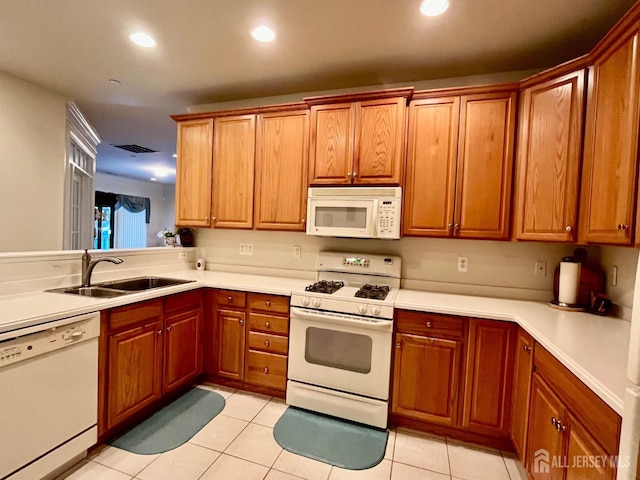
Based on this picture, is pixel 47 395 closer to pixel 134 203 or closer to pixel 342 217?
pixel 342 217

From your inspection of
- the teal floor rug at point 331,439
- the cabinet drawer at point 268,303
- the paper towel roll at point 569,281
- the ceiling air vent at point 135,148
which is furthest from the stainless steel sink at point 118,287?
the ceiling air vent at point 135,148

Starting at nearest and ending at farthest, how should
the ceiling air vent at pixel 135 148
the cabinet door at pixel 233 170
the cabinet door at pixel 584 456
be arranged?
the cabinet door at pixel 584 456 → the cabinet door at pixel 233 170 → the ceiling air vent at pixel 135 148

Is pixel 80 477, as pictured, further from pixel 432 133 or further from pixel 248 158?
pixel 432 133

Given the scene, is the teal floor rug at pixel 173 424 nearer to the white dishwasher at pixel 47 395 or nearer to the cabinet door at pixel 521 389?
the white dishwasher at pixel 47 395

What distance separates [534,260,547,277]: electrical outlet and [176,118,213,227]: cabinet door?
2819 mm

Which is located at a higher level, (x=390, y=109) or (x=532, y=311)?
(x=390, y=109)

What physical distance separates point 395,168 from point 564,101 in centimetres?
106

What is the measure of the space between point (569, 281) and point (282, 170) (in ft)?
7.37

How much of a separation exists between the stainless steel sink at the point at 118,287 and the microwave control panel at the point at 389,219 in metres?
1.64

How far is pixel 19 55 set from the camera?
2393 millimetres

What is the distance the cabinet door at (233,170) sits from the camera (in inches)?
109

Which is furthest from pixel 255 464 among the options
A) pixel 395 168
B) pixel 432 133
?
pixel 432 133

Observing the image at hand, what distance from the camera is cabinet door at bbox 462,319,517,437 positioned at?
188 centimetres

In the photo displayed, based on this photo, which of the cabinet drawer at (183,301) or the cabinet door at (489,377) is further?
the cabinet drawer at (183,301)
